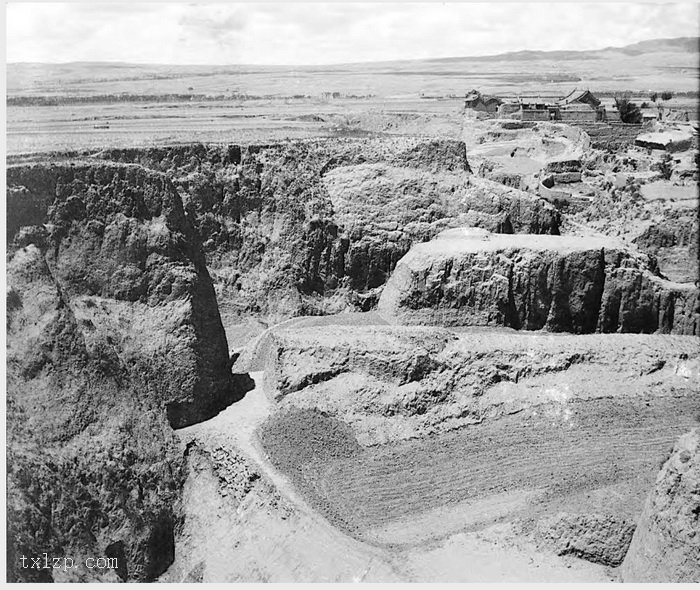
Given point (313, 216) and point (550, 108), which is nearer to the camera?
point (313, 216)

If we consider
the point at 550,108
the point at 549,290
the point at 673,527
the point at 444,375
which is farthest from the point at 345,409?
the point at 550,108

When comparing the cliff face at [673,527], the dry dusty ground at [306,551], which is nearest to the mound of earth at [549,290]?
the dry dusty ground at [306,551]

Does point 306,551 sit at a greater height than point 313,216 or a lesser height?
lesser

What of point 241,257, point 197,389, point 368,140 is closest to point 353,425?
point 197,389

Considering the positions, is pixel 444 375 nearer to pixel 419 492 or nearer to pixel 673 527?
pixel 419 492

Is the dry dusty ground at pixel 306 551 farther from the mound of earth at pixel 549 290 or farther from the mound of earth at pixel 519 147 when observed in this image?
the mound of earth at pixel 519 147

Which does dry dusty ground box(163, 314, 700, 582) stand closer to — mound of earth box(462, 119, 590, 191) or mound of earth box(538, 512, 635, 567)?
mound of earth box(538, 512, 635, 567)

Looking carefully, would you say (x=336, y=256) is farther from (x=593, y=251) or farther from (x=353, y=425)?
(x=353, y=425)
